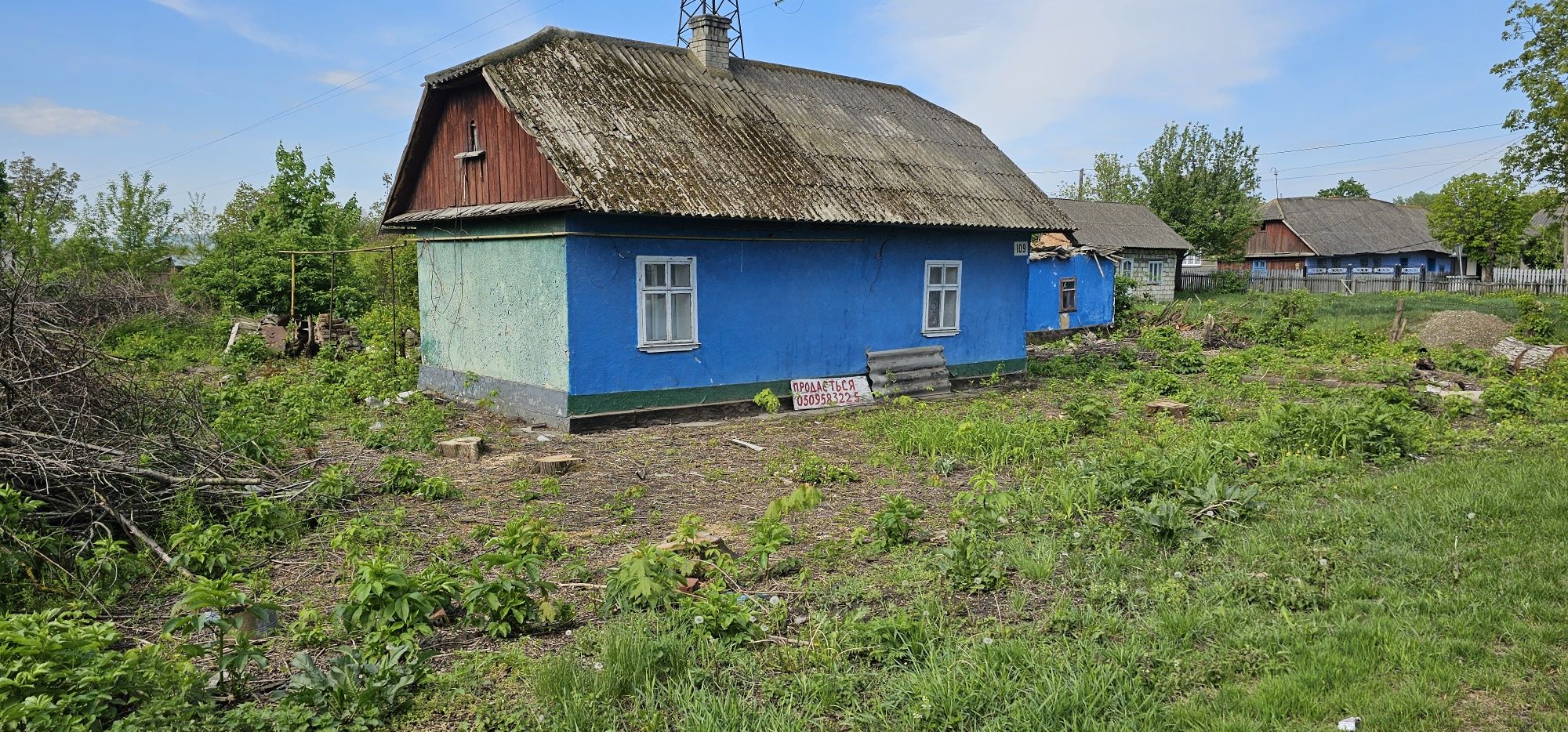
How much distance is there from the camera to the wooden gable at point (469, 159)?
38.7 feet

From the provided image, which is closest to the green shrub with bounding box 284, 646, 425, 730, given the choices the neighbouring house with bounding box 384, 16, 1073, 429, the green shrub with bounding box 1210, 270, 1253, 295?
the neighbouring house with bounding box 384, 16, 1073, 429

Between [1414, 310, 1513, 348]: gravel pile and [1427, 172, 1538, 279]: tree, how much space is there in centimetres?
1893

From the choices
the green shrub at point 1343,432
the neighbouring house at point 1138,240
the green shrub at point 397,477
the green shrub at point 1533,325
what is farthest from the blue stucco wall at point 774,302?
the neighbouring house at point 1138,240

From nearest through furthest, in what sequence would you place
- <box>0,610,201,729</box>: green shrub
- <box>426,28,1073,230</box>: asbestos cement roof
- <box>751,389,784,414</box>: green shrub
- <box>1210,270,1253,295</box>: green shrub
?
<box>0,610,201,729</box>: green shrub → <box>426,28,1073,230</box>: asbestos cement roof → <box>751,389,784,414</box>: green shrub → <box>1210,270,1253,295</box>: green shrub

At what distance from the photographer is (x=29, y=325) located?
6512mm

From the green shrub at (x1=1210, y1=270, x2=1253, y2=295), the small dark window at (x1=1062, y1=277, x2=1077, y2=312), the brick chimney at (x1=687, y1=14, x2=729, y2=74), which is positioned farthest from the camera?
the green shrub at (x1=1210, y1=270, x2=1253, y2=295)

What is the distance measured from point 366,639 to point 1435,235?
46.5 metres

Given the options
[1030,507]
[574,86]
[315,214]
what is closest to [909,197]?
[574,86]

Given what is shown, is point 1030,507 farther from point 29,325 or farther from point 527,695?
point 29,325

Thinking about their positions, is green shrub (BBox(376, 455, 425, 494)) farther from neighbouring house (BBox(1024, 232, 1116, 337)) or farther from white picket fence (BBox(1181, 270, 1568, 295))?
white picket fence (BBox(1181, 270, 1568, 295))

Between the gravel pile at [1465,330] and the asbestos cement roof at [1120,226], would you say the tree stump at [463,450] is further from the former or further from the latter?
the asbestos cement roof at [1120,226]

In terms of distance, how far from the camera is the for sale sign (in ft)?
43.5

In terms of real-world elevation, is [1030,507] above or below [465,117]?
below

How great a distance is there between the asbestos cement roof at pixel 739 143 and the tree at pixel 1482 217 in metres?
29.5
